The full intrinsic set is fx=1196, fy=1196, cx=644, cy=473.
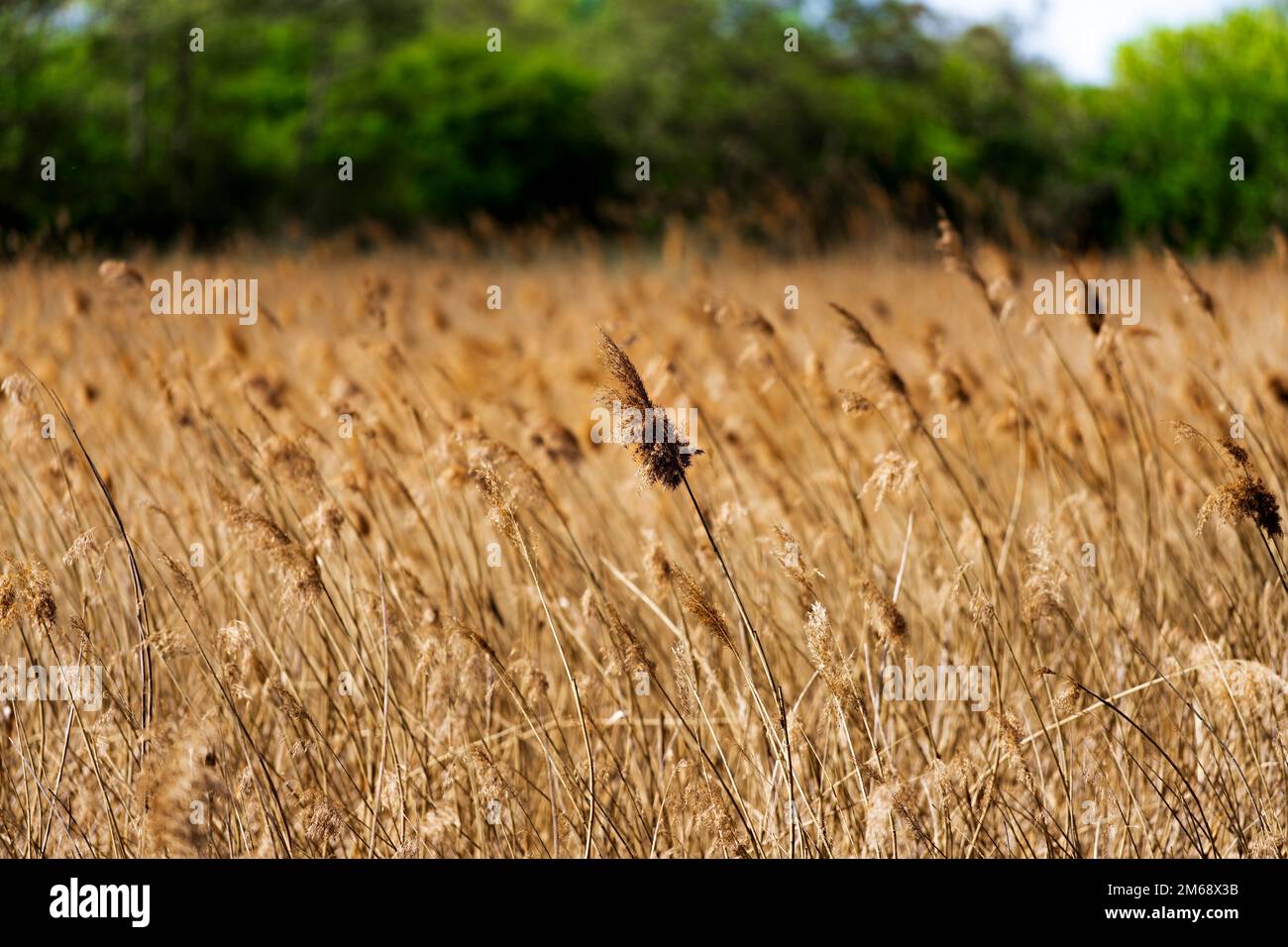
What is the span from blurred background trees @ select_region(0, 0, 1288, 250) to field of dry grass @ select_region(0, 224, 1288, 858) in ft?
34.1

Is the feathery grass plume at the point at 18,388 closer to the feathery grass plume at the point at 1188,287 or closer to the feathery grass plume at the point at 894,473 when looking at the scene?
the feathery grass plume at the point at 894,473

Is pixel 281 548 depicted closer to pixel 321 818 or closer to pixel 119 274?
pixel 321 818

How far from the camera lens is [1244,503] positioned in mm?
1778

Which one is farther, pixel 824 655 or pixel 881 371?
pixel 881 371

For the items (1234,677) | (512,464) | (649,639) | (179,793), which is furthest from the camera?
(649,639)

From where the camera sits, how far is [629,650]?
171 centimetres

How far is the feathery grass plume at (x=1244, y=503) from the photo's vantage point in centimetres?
177

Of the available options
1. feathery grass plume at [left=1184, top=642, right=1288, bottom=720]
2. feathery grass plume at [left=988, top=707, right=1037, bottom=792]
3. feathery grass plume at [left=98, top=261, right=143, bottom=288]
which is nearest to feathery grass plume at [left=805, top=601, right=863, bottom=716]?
feathery grass plume at [left=988, top=707, right=1037, bottom=792]

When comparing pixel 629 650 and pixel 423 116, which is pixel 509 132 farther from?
pixel 629 650

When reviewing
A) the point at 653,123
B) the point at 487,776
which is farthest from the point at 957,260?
the point at 653,123

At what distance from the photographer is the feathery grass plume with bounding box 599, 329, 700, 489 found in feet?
5.20

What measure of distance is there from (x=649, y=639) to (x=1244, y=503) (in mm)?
1250
